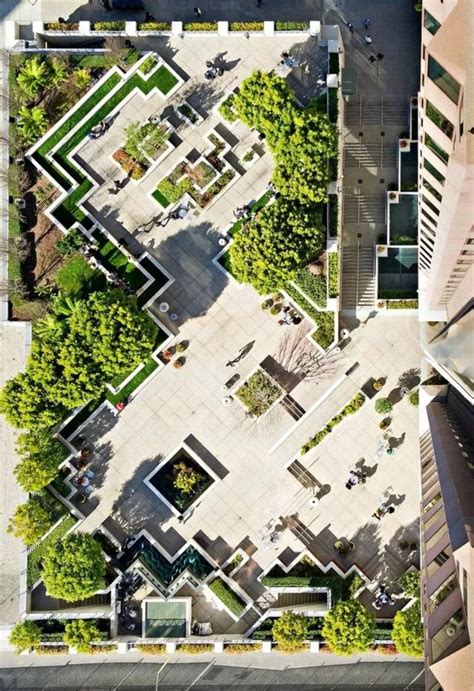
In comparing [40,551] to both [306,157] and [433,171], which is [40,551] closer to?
[306,157]

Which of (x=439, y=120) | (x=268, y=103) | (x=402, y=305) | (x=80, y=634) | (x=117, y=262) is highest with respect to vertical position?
(x=117, y=262)

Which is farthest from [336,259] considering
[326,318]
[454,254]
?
[454,254]

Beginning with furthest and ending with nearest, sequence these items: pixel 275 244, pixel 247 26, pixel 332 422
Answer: pixel 332 422 → pixel 247 26 → pixel 275 244

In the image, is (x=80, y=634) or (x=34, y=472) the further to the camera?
(x=80, y=634)

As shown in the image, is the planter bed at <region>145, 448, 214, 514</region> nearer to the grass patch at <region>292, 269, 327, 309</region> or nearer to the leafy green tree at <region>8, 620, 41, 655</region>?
the leafy green tree at <region>8, 620, 41, 655</region>

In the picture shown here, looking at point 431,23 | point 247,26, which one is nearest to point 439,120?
point 431,23
